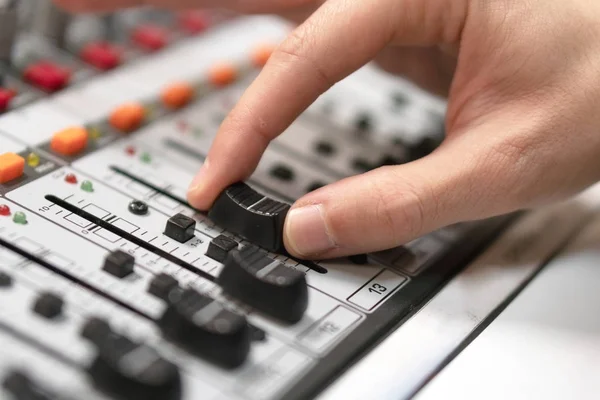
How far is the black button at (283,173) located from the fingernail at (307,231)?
182 millimetres

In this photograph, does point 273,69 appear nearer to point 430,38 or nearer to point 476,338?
point 430,38

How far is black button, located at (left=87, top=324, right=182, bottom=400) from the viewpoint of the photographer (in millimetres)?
578

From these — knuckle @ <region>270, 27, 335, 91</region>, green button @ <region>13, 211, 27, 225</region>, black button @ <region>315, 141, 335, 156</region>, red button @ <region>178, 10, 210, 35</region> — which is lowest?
green button @ <region>13, 211, 27, 225</region>

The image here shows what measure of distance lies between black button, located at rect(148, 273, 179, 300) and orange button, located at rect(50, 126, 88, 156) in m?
0.28

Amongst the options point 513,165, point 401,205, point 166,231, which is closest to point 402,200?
point 401,205

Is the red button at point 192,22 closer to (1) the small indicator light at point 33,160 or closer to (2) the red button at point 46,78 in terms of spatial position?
(2) the red button at point 46,78

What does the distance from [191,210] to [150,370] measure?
1.04 ft

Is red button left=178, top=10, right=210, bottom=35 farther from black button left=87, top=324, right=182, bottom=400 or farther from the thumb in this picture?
black button left=87, top=324, right=182, bottom=400

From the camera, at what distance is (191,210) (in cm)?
88

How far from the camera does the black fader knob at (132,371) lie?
58cm

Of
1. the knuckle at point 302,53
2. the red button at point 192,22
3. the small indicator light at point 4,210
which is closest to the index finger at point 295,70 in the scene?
the knuckle at point 302,53

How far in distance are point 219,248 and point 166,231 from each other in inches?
2.5

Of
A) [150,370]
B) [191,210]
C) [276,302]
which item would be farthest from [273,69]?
[150,370]

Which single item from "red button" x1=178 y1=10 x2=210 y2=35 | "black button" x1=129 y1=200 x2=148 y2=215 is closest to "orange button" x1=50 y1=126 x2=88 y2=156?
"black button" x1=129 y1=200 x2=148 y2=215
